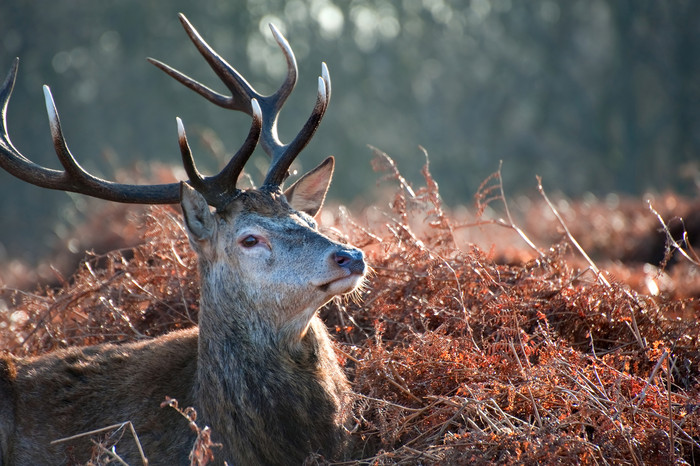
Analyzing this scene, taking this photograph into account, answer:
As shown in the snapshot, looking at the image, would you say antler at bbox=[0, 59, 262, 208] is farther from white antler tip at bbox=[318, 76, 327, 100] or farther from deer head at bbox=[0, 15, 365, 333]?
white antler tip at bbox=[318, 76, 327, 100]

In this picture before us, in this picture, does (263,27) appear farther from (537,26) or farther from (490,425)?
(490,425)

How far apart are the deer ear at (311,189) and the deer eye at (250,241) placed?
0.62 metres

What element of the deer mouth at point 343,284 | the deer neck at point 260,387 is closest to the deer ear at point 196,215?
the deer neck at point 260,387

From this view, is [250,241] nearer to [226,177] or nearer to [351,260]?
[226,177]

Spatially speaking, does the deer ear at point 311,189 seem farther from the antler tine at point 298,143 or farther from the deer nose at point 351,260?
the deer nose at point 351,260

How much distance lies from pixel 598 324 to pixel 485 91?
28376 millimetres

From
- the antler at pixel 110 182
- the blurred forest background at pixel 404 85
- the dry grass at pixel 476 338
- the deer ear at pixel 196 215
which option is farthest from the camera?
the blurred forest background at pixel 404 85

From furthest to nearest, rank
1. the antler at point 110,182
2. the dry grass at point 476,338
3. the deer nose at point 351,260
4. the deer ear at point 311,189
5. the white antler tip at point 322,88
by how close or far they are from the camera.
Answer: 1. the deer ear at point 311,189
2. the white antler tip at point 322,88
3. the antler at point 110,182
4. the deer nose at point 351,260
5. the dry grass at point 476,338

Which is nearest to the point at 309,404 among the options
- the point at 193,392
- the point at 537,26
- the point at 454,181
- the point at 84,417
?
the point at 193,392

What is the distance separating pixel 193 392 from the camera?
4305mm

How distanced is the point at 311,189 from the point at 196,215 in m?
0.87

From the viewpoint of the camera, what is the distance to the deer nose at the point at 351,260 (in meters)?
3.95

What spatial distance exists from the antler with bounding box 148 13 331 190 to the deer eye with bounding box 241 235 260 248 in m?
0.42

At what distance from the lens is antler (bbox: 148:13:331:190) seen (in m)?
4.57
